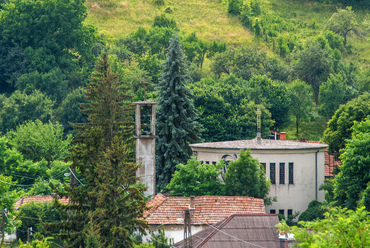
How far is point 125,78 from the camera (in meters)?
91.8

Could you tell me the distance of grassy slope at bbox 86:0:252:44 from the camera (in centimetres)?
12131

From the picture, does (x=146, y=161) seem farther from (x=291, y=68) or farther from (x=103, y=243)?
(x=291, y=68)

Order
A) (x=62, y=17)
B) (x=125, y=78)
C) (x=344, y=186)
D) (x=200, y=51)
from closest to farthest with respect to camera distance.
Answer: (x=344, y=186) → (x=125, y=78) → (x=62, y=17) → (x=200, y=51)

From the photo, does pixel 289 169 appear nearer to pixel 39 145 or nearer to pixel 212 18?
pixel 39 145

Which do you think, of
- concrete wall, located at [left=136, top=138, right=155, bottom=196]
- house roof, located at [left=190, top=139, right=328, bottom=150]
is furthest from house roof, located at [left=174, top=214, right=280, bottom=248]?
concrete wall, located at [left=136, top=138, right=155, bottom=196]

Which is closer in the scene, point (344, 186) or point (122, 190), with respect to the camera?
point (122, 190)

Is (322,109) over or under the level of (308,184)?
over

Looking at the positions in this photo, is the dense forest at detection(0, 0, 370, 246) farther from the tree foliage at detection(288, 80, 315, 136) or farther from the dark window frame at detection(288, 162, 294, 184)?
the dark window frame at detection(288, 162, 294, 184)

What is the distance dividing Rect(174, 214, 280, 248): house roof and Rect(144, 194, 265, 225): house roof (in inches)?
115

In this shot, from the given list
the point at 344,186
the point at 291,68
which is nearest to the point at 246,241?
the point at 344,186

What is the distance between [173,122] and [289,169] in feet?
34.1

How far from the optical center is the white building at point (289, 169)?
56.5 meters

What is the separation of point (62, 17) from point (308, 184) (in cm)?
5294

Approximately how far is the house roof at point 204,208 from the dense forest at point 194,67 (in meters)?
6.27
